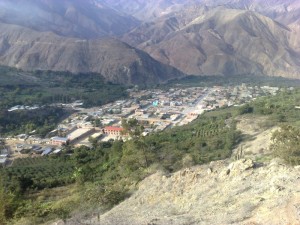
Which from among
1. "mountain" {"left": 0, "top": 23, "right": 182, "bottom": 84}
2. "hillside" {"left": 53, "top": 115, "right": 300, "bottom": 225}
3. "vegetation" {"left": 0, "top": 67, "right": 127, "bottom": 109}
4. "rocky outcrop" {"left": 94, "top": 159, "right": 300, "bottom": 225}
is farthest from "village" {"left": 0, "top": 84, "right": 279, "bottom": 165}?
"rocky outcrop" {"left": 94, "top": 159, "right": 300, "bottom": 225}

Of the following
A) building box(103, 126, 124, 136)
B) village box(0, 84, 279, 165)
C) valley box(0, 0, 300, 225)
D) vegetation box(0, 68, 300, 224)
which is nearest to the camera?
valley box(0, 0, 300, 225)

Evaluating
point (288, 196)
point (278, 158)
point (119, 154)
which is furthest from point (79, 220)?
point (119, 154)

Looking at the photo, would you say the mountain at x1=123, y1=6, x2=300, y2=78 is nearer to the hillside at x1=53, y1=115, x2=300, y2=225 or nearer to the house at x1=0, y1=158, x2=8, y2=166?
the house at x1=0, y1=158, x2=8, y2=166

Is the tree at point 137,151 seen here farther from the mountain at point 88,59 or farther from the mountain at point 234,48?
the mountain at point 234,48

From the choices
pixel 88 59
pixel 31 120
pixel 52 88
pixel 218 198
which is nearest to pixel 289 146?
pixel 218 198

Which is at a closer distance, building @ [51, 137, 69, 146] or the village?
the village

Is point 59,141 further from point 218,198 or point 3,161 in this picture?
point 218,198
